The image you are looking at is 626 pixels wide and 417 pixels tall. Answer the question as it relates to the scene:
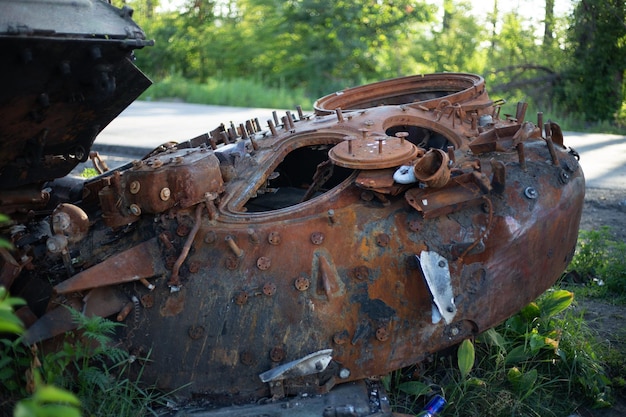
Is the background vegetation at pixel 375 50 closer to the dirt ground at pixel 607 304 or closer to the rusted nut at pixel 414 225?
the dirt ground at pixel 607 304

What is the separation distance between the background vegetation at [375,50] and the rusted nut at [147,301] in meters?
10.9

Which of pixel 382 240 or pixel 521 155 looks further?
pixel 521 155

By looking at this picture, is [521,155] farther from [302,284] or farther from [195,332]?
[195,332]

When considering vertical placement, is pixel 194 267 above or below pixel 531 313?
above

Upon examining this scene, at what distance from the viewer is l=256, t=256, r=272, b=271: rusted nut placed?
3.45 meters

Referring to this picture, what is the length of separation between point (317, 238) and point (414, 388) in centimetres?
104

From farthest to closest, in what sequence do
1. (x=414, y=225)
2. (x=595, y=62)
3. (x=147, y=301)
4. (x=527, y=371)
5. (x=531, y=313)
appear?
(x=595, y=62) → (x=531, y=313) → (x=527, y=371) → (x=414, y=225) → (x=147, y=301)

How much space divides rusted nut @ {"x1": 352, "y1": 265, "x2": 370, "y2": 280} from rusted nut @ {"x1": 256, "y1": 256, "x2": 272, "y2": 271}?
430mm

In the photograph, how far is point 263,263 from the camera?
3.45 metres

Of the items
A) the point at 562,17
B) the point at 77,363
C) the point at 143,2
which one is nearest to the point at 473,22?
the point at 562,17

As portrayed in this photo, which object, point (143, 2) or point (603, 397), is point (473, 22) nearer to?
Result: point (143, 2)

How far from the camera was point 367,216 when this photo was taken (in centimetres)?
359

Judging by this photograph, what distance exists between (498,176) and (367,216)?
0.74m

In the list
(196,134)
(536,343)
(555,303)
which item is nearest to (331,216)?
(536,343)
